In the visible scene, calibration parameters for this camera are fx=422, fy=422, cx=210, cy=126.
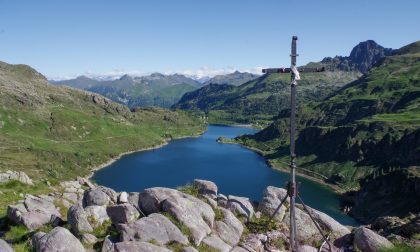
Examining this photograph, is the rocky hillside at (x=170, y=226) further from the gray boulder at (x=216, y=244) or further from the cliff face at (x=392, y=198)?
the cliff face at (x=392, y=198)

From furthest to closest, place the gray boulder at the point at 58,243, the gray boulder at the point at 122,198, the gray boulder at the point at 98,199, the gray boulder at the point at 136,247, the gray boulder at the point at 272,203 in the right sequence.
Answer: the gray boulder at the point at 272,203, the gray boulder at the point at 122,198, the gray boulder at the point at 98,199, the gray boulder at the point at 136,247, the gray boulder at the point at 58,243

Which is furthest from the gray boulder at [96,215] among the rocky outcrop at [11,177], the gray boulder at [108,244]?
the rocky outcrop at [11,177]

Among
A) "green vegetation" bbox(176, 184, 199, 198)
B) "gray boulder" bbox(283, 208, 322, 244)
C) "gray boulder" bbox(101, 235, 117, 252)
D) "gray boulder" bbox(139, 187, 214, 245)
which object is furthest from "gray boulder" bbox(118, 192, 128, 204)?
"gray boulder" bbox(283, 208, 322, 244)

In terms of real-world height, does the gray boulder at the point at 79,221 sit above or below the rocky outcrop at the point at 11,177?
above

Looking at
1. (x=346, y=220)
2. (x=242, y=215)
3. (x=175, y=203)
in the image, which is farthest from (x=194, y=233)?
(x=346, y=220)

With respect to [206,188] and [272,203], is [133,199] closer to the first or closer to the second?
[206,188]

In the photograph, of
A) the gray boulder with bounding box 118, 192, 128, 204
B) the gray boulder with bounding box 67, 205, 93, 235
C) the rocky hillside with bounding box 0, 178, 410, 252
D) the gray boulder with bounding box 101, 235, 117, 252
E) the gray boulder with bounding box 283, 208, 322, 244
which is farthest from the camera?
the gray boulder with bounding box 118, 192, 128, 204

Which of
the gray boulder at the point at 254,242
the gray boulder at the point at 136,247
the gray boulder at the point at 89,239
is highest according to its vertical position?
the gray boulder at the point at 136,247

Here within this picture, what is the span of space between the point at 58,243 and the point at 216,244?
8.42 metres

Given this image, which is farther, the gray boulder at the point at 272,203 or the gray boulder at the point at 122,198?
the gray boulder at the point at 272,203

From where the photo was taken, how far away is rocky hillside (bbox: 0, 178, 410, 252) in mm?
21859

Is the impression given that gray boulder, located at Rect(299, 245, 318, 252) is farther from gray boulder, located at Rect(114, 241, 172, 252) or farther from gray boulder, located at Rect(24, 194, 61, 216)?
gray boulder, located at Rect(24, 194, 61, 216)

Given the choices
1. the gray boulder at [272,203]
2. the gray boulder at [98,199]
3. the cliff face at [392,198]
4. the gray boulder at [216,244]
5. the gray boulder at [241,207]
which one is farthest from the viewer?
the cliff face at [392,198]

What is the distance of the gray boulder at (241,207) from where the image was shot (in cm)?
2830
